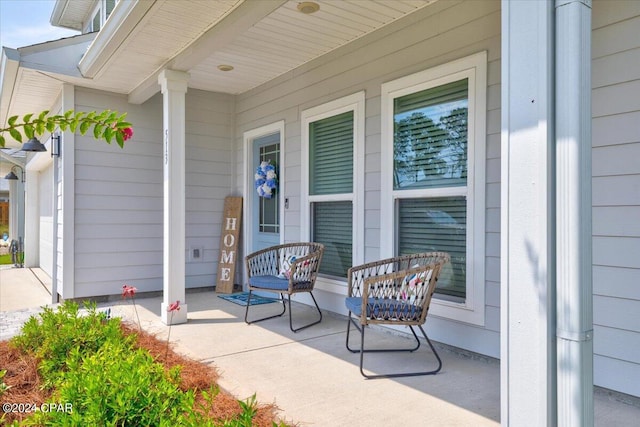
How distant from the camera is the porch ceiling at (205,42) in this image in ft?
10.8

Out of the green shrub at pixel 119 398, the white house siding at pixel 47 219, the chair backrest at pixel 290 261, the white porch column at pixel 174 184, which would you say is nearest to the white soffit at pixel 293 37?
the white porch column at pixel 174 184

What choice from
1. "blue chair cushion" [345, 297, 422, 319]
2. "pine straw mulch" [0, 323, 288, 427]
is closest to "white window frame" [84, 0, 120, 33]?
"pine straw mulch" [0, 323, 288, 427]

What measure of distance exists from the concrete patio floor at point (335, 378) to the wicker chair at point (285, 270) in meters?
0.32

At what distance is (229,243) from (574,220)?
499 cm

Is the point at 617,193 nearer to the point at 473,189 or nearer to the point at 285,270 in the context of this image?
the point at 473,189

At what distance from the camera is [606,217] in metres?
2.46

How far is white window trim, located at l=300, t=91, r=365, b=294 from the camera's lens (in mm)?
3984

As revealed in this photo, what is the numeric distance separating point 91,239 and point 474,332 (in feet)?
13.8

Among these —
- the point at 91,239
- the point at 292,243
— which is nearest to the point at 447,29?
the point at 292,243

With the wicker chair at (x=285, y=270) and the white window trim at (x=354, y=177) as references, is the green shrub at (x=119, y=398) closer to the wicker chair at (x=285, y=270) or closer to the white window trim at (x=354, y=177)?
the wicker chair at (x=285, y=270)

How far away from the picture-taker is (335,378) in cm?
276

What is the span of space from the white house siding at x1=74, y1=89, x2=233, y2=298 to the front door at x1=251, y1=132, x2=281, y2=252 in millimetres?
554

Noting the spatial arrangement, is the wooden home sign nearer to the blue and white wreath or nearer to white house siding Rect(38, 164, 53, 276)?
the blue and white wreath

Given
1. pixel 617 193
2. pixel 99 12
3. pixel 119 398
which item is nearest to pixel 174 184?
pixel 119 398
